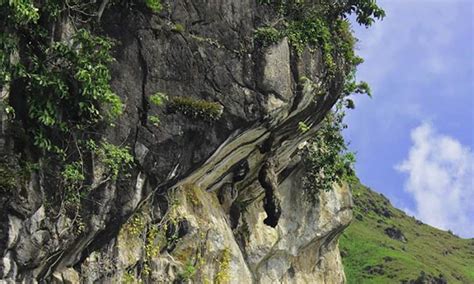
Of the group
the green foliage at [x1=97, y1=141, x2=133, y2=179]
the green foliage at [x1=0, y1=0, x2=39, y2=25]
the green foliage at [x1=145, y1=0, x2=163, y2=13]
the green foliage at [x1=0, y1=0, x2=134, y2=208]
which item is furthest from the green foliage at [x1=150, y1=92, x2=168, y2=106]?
the green foliage at [x1=0, y1=0, x2=39, y2=25]

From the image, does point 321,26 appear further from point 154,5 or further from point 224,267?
point 224,267

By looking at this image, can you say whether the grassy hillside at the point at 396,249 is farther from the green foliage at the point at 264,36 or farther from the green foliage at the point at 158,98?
the green foliage at the point at 158,98

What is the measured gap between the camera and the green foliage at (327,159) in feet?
89.9

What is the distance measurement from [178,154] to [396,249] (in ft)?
290

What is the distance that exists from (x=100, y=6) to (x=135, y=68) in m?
1.96

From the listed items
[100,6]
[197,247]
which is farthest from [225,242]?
[100,6]

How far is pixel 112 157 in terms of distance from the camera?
1530 centimetres

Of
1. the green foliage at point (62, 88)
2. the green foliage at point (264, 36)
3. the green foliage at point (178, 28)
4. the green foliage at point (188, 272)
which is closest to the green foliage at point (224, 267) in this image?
the green foliage at point (188, 272)

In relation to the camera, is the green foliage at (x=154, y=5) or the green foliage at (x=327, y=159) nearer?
the green foliage at (x=154, y=5)

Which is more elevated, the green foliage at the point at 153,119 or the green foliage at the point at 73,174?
the green foliage at the point at 153,119

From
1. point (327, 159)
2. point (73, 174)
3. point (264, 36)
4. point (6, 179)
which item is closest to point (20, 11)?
point (6, 179)

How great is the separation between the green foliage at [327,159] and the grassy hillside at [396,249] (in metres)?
35.4

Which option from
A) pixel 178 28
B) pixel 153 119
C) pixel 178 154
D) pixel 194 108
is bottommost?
pixel 178 154

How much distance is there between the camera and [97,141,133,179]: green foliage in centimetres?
1522
